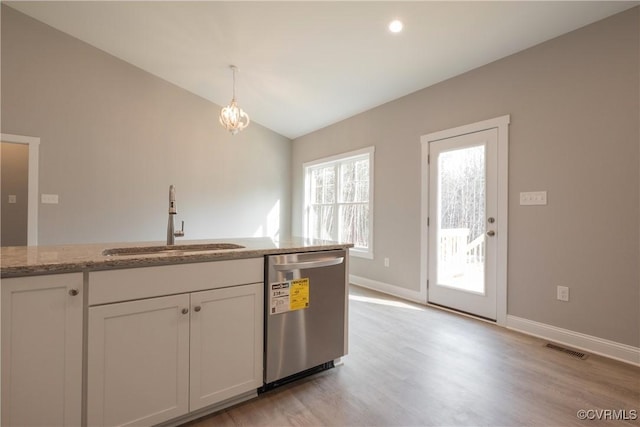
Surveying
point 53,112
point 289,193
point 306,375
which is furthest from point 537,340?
point 53,112

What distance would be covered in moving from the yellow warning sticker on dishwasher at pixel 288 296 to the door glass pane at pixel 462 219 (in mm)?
2179

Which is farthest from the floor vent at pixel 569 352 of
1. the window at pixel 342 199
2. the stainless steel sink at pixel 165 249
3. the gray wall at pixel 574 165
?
the stainless steel sink at pixel 165 249

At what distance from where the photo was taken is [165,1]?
3.04m

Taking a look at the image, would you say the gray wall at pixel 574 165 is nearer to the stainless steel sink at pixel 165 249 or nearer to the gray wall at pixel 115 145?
the stainless steel sink at pixel 165 249

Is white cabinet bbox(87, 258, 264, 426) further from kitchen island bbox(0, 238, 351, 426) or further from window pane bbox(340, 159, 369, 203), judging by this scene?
window pane bbox(340, 159, 369, 203)

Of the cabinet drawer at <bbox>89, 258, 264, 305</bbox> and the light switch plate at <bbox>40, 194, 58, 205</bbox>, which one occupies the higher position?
the light switch plate at <bbox>40, 194, 58, 205</bbox>

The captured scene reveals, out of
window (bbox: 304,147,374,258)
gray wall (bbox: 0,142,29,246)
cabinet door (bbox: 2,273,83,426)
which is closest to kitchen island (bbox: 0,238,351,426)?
cabinet door (bbox: 2,273,83,426)

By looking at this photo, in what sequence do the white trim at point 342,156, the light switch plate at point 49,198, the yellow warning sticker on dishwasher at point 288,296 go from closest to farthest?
the yellow warning sticker on dishwasher at point 288,296 → the light switch plate at point 49,198 → the white trim at point 342,156

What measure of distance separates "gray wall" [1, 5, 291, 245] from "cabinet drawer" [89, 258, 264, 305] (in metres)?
3.68

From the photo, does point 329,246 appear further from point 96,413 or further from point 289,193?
point 289,193

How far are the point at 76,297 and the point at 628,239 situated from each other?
11.5 feet

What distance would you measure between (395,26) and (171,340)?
9.74 feet

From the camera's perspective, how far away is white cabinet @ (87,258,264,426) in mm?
1292

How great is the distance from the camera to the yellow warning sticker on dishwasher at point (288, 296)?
176 centimetres
